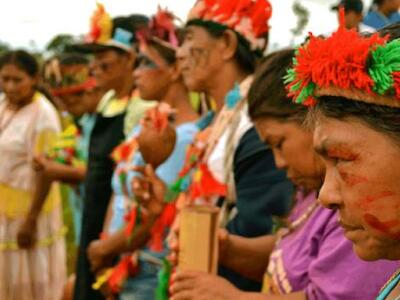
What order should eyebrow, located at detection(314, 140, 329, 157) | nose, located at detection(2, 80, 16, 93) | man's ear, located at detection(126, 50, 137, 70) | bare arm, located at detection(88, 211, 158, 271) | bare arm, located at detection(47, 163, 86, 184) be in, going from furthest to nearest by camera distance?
1. nose, located at detection(2, 80, 16, 93)
2. bare arm, located at detection(47, 163, 86, 184)
3. man's ear, located at detection(126, 50, 137, 70)
4. bare arm, located at detection(88, 211, 158, 271)
5. eyebrow, located at detection(314, 140, 329, 157)

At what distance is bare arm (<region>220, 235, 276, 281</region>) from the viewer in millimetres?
2479

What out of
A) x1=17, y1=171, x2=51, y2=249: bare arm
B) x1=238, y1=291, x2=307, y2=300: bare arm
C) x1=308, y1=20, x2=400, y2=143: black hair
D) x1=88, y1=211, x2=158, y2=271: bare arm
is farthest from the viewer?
x1=17, y1=171, x2=51, y2=249: bare arm

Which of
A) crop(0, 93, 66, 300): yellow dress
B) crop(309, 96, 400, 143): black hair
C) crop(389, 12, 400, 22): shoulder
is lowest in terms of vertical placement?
crop(0, 93, 66, 300): yellow dress

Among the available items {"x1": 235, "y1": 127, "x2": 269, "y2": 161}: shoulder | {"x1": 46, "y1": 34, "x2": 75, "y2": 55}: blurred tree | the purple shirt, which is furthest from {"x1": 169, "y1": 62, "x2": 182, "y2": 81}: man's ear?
{"x1": 46, "y1": 34, "x2": 75, "y2": 55}: blurred tree

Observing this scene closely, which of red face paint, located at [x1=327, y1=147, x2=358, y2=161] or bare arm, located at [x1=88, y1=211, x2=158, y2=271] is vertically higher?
red face paint, located at [x1=327, y1=147, x2=358, y2=161]

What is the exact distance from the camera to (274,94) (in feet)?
7.29

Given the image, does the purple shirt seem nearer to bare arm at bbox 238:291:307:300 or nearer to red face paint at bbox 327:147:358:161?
bare arm at bbox 238:291:307:300

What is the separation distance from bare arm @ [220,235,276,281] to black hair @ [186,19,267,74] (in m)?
0.78

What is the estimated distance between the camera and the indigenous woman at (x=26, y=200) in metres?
5.01

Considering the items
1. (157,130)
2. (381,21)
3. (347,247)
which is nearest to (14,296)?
(157,130)

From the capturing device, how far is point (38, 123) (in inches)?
201

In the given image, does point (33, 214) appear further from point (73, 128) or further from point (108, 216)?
point (108, 216)

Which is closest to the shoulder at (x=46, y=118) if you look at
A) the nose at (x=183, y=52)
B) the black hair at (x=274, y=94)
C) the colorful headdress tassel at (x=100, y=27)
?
the colorful headdress tassel at (x=100, y=27)

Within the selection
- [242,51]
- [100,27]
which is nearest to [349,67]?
[242,51]
